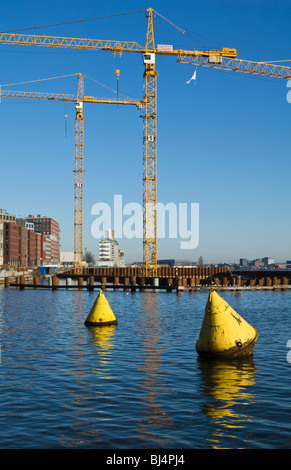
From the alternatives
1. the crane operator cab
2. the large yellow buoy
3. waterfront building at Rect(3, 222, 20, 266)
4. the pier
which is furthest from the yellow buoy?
waterfront building at Rect(3, 222, 20, 266)

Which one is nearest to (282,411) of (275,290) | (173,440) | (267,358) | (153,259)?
(173,440)

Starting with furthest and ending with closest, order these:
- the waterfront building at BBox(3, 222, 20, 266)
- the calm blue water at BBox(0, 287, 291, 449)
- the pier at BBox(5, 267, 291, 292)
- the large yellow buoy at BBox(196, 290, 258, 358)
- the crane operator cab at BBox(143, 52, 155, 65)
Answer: the waterfront building at BBox(3, 222, 20, 266), the crane operator cab at BBox(143, 52, 155, 65), the pier at BBox(5, 267, 291, 292), the large yellow buoy at BBox(196, 290, 258, 358), the calm blue water at BBox(0, 287, 291, 449)

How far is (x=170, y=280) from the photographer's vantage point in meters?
75.7

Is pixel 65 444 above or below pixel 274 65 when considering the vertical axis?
below

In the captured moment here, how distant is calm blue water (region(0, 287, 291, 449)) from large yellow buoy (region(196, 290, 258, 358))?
66 cm

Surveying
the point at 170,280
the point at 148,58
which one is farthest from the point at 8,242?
the point at 170,280

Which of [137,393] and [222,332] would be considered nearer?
[137,393]

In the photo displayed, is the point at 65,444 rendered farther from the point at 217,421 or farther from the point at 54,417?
the point at 217,421

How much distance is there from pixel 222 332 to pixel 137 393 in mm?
5473

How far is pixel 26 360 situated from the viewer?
20828 mm

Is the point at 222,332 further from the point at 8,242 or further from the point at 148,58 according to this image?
the point at 8,242

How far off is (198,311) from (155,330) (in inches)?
519

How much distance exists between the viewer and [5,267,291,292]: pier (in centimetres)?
7206

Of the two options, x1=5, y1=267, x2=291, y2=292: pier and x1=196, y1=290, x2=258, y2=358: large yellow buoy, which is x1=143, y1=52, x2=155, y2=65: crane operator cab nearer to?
x1=5, y1=267, x2=291, y2=292: pier
